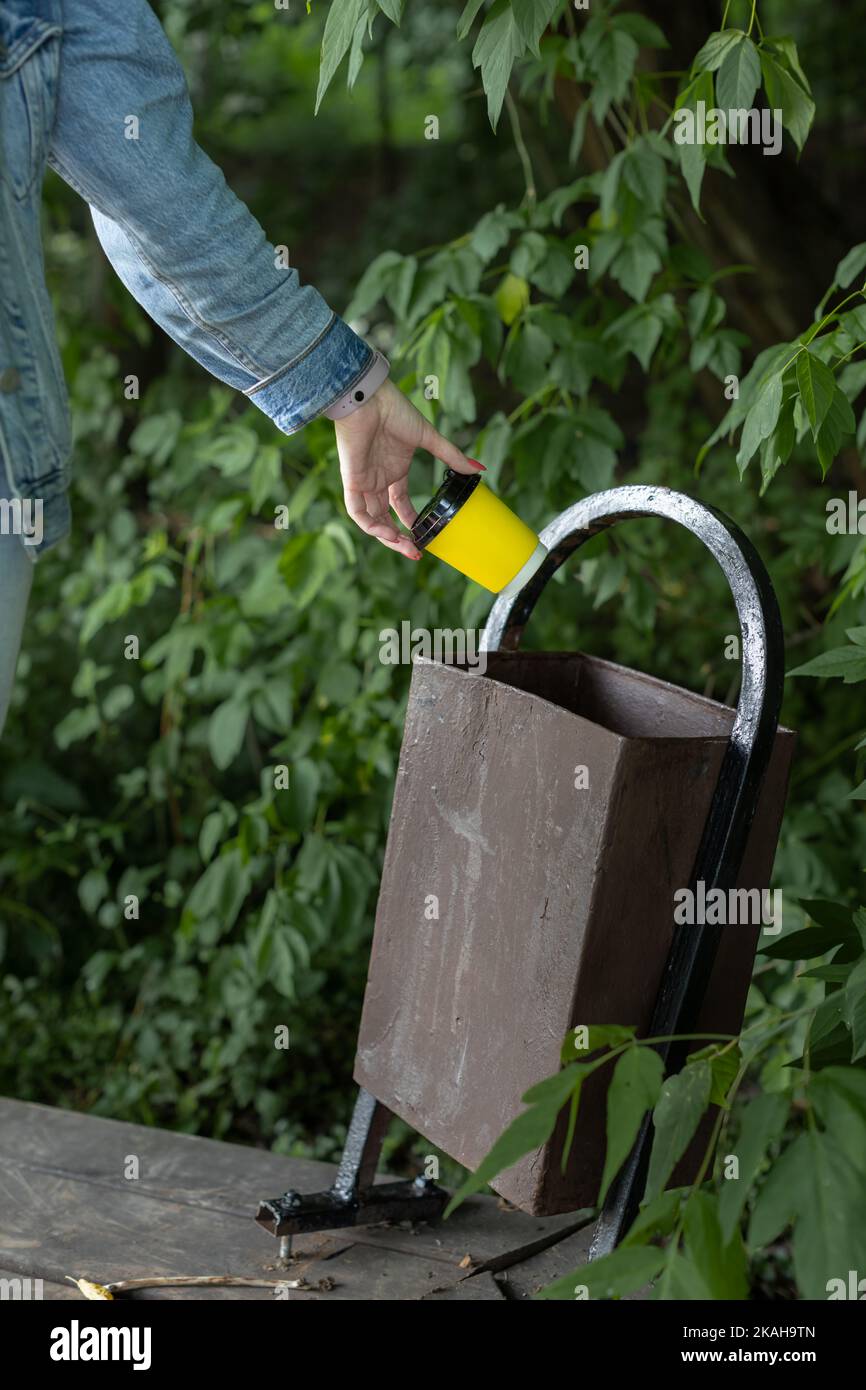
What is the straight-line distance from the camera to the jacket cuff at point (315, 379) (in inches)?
56.9

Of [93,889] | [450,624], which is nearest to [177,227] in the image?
[450,624]

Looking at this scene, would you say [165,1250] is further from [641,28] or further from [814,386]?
[641,28]

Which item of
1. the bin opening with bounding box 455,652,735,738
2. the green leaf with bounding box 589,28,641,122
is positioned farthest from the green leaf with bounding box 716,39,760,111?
the bin opening with bounding box 455,652,735,738

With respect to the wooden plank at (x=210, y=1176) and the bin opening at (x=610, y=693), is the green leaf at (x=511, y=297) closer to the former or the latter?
the bin opening at (x=610, y=693)

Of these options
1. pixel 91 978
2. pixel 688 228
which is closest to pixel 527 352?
pixel 688 228

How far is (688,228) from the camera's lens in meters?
2.90

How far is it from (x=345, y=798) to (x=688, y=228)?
138cm

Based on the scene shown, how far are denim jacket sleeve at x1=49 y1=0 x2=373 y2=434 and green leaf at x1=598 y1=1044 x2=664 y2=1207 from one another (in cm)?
75

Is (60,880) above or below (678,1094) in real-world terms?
above

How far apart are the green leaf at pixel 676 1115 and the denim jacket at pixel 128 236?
0.77 metres

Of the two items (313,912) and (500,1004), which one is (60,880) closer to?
(313,912)

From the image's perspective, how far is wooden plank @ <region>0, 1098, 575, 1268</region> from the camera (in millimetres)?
1779

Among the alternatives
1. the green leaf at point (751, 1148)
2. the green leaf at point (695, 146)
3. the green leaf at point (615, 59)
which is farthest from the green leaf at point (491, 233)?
the green leaf at point (751, 1148)

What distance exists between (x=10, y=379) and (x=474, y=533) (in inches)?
20.1
